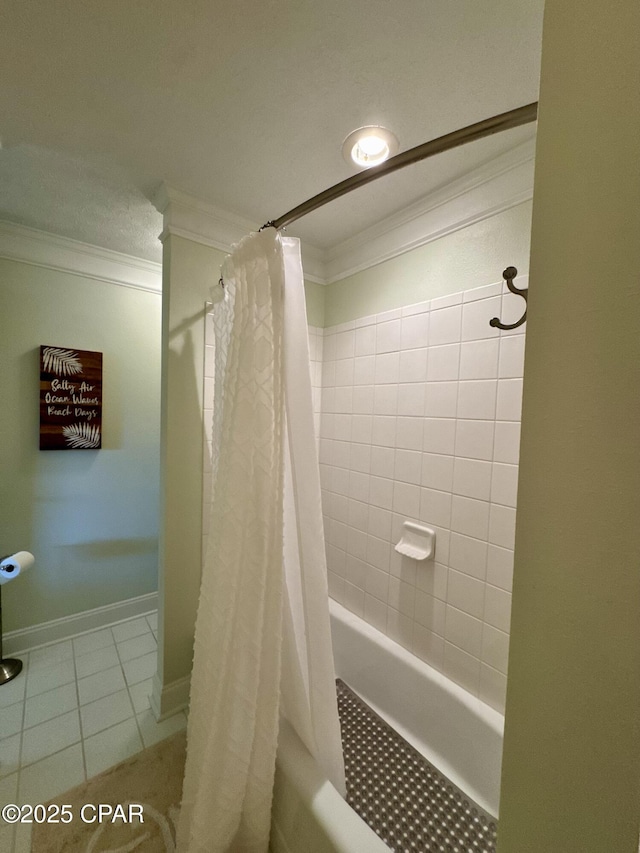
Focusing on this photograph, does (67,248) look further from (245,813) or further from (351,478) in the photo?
(245,813)

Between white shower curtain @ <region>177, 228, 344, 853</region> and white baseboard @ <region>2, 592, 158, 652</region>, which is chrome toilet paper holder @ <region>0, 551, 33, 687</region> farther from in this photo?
white shower curtain @ <region>177, 228, 344, 853</region>

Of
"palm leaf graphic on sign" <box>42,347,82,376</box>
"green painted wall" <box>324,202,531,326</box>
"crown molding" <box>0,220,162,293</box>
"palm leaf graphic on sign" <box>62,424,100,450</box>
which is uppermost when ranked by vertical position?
"crown molding" <box>0,220,162,293</box>

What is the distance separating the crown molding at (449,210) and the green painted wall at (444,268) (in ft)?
0.09

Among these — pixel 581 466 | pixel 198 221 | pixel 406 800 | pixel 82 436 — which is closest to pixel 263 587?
pixel 581 466

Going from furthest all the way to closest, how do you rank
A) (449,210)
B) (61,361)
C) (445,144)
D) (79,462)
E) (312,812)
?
(79,462) → (61,361) → (449,210) → (312,812) → (445,144)

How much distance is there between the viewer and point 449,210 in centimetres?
124

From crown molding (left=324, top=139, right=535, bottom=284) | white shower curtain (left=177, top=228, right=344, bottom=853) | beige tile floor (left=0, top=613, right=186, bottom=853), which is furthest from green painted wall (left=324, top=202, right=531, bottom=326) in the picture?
beige tile floor (left=0, top=613, right=186, bottom=853)

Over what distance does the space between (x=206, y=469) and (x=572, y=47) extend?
1483 mm

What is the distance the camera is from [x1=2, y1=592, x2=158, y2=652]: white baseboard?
168 centimetres

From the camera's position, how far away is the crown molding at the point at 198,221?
131 cm

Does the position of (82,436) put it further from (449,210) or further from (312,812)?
(449,210)

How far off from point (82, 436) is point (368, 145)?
1.93 meters

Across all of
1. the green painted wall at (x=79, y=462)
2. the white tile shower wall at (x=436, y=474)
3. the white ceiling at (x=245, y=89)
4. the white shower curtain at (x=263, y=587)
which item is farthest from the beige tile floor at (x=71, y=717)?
the white ceiling at (x=245, y=89)

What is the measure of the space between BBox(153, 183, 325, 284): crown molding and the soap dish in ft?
4.54
